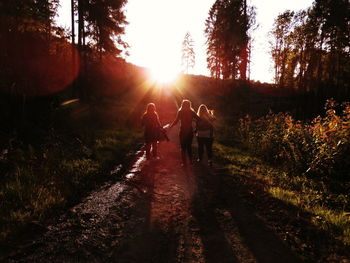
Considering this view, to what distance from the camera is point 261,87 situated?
4200 cm

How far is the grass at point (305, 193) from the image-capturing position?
12.7 ft

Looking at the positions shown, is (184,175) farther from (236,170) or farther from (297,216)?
(297,216)

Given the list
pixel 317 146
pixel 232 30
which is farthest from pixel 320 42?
pixel 317 146

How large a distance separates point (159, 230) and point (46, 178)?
331 centimetres

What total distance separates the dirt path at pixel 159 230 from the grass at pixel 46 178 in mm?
439

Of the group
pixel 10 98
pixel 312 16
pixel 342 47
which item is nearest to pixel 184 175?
pixel 10 98

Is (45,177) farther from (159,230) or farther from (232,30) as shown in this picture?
(232,30)

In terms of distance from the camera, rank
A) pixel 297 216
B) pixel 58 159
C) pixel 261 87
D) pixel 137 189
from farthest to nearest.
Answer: pixel 261 87 < pixel 58 159 < pixel 137 189 < pixel 297 216

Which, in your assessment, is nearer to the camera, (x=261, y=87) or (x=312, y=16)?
(x=312, y=16)

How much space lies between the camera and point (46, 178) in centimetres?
532

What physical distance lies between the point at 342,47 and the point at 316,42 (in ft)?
12.1

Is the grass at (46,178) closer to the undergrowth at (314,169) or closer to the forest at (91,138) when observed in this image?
the forest at (91,138)

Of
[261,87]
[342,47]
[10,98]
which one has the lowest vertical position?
[10,98]

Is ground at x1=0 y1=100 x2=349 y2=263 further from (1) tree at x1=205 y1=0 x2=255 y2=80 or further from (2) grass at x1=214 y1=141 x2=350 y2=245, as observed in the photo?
(1) tree at x1=205 y1=0 x2=255 y2=80
